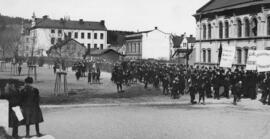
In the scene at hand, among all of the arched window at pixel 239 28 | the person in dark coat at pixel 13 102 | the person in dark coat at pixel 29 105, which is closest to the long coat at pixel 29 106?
the person in dark coat at pixel 29 105

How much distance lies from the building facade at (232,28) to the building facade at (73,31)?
2251 inches

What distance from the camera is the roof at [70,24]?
4177 inches

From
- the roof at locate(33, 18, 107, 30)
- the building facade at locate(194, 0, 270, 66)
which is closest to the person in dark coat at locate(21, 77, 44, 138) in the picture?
the building facade at locate(194, 0, 270, 66)

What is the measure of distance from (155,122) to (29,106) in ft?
17.7

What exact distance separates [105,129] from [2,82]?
20.9 feet

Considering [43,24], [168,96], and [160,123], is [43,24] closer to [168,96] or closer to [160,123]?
[168,96]

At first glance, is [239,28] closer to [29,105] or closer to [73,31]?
[29,105]

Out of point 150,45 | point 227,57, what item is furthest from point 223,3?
point 150,45

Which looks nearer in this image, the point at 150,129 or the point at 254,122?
the point at 150,129

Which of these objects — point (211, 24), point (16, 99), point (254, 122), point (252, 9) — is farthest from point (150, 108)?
point (211, 24)

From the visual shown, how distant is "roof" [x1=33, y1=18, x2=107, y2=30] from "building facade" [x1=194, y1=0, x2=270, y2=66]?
55.6 m

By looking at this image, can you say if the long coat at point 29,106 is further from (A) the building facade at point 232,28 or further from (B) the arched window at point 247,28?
(B) the arched window at point 247,28

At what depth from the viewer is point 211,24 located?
50.9 meters

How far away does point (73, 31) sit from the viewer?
109 meters
